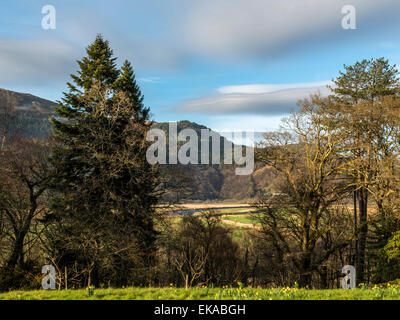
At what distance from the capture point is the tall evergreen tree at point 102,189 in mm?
17484

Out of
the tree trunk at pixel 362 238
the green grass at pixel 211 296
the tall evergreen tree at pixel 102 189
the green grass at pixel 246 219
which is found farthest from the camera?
the green grass at pixel 246 219

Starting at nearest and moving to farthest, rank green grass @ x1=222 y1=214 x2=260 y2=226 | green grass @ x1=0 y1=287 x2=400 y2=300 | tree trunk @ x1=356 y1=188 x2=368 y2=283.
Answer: green grass @ x1=0 y1=287 x2=400 y2=300 < tree trunk @ x1=356 y1=188 x2=368 y2=283 < green grass @ x1=222 y1=214 x2=260 y2=226

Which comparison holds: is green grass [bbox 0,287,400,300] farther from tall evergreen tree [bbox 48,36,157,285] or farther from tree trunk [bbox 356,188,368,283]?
tree trunk [bbox 356,188,368,283]

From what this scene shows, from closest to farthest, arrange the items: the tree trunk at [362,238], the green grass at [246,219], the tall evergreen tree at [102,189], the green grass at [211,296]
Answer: the green grass at [211,296] < the tall evergreen tree at [102,189] < the tree trunk at [362,238] < the green grass at [246,219]

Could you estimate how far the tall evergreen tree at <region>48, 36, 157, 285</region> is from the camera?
17.5 m

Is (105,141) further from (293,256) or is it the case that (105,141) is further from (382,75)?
(382,75)

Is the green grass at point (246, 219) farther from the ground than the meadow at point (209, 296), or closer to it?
closer to it

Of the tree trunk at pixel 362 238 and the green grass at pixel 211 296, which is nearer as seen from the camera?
the green grass at pixel 211 296

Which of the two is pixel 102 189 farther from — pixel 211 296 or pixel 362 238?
pixel 362 238

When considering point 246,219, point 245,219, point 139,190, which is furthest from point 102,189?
point 245,219

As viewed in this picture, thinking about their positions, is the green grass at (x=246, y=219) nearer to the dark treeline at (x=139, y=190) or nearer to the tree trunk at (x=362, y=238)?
the dark treeline at (x=139, y=190)

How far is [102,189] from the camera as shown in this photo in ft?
63.3

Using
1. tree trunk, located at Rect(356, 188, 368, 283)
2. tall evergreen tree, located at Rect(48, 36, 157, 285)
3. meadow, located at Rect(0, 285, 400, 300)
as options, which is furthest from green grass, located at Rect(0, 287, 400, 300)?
tree trunk, located at Rect(356, 188, 368, 283)

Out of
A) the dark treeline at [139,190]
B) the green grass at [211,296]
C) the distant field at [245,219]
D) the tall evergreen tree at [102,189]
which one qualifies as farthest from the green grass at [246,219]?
the green grass at [211,296]
